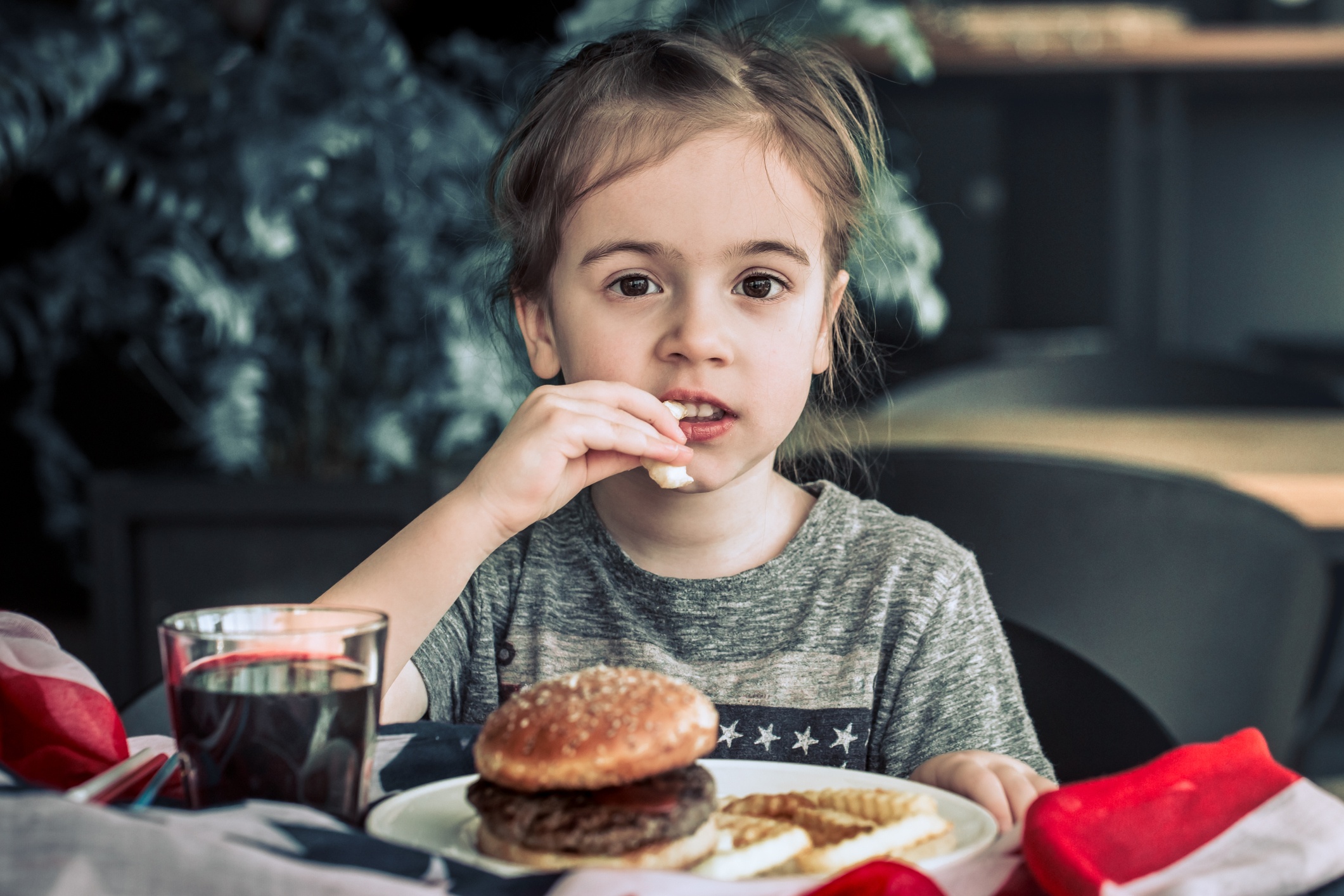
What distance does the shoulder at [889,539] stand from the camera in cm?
113

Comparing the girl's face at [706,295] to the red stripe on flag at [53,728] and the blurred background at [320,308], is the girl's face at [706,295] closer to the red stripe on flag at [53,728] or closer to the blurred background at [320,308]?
the blurred background at [320,308]

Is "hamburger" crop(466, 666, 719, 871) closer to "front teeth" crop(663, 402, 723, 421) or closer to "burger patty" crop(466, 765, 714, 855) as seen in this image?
"burger patty" crop(466, 765, 714, 855)

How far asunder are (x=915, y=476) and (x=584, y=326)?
43 centimetres

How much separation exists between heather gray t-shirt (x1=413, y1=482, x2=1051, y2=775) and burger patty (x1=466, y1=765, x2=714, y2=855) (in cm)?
47

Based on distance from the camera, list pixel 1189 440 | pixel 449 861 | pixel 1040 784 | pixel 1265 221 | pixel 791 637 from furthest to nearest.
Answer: pixel 1265 221, pixel 1189 440, pixel 791 637, pixel 1040 784, pixel 449 861

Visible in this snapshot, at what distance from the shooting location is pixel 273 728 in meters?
0.57

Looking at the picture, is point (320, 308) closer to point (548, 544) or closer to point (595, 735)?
point (548, 544)

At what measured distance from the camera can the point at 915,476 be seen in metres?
1.29

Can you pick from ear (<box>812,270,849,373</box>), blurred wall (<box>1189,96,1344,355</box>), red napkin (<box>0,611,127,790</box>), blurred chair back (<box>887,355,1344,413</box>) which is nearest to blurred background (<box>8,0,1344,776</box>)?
blurred chair back (<box>887,355,1344,413</box>)

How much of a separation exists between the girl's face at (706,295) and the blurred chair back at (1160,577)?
0.99ft

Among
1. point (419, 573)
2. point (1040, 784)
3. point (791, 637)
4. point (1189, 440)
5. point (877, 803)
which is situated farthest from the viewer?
point (1189, 440)

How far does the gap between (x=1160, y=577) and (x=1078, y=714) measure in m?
0.23

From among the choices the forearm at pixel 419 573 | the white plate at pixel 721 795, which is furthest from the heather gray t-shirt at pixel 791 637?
the white plate at pixel 721 795

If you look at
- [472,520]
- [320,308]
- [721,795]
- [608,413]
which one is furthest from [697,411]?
[320,308]
